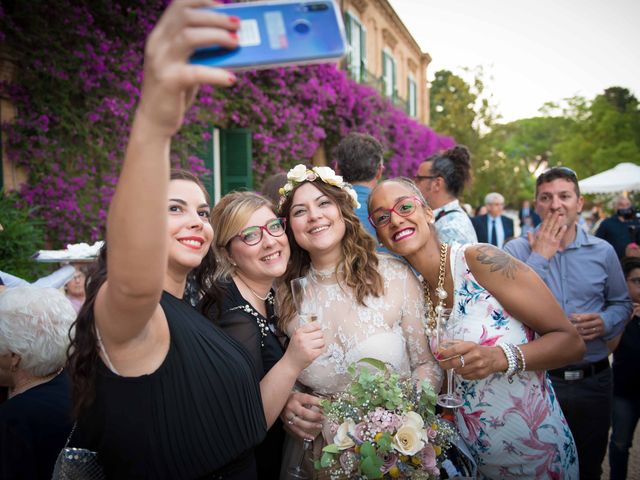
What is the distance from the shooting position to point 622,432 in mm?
3812

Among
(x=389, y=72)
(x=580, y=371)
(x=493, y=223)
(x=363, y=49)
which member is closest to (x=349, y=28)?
(x=363, y=49)

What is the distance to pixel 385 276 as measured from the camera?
262 centimetres

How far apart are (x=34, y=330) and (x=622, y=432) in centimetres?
435

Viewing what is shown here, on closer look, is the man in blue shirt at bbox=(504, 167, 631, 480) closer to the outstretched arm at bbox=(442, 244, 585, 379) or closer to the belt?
the belt

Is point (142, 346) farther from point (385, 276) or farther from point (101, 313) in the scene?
point (385, 276)

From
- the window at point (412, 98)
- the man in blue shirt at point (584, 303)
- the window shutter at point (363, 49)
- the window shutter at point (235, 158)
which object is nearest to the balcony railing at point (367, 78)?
the window shutter at point (363, 49)

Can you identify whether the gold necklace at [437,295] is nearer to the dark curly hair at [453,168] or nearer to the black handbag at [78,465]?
the black handbag at [78,465]

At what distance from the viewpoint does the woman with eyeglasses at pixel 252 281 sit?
2.28 m

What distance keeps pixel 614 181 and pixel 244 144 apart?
533 inches

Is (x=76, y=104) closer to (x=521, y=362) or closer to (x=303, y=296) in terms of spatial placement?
(x=303, y=296)

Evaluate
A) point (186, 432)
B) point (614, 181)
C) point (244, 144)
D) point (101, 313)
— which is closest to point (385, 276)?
point (186, 432)

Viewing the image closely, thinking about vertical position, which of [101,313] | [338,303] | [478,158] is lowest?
[338,303]

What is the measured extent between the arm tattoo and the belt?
4.12 feet

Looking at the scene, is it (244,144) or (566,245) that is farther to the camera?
(244,144)
